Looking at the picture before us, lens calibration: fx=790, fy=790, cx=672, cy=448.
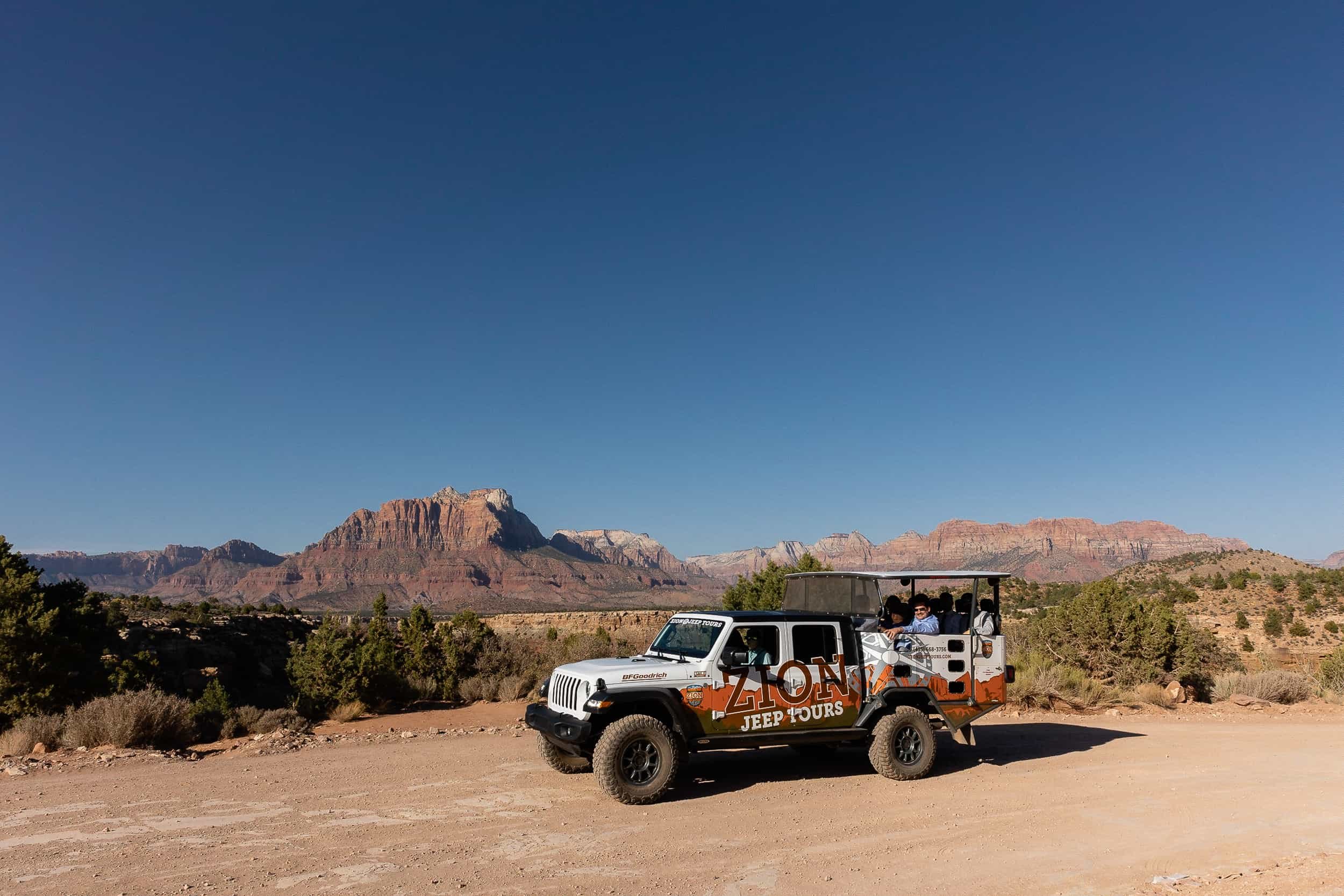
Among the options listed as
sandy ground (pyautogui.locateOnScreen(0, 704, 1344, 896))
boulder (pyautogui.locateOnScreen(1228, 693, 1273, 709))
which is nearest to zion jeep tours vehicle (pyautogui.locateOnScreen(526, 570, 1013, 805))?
sandy ground (pyautogui.locateOnScreen(0, 704, 1344, 896))

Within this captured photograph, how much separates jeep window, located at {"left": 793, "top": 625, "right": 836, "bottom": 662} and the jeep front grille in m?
2.60

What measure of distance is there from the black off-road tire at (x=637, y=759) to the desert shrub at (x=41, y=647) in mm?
13259

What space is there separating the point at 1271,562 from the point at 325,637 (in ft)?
272

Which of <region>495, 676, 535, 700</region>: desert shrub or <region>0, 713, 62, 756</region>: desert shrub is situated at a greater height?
<region>0, 713, 62, 756</region>: desert shrub

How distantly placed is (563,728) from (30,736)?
890cm

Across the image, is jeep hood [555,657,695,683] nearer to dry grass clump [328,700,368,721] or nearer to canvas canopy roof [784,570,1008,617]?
canvas canopy roof [784,570,1008,617]

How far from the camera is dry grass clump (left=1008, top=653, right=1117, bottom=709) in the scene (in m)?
17.0

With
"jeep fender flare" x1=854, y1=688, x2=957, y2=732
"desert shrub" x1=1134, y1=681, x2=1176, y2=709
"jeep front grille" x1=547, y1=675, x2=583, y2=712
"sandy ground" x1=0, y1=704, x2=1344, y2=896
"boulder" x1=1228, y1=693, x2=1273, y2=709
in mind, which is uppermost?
"jeep front grille" x1=547, y1=675, x2=583, y2=712

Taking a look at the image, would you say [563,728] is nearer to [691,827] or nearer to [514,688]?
[691,827]

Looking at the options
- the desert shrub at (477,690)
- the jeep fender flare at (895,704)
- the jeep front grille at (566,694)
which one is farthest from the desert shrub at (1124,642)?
the jeep front grille at (566,694)

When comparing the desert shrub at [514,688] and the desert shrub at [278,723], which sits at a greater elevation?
the desert shrub at [278,723]

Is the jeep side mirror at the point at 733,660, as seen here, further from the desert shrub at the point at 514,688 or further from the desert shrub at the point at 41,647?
the desert shrub at the point at 41,647

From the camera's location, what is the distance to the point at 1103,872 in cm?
667

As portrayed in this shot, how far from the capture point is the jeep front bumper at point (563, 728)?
27.6 ft
